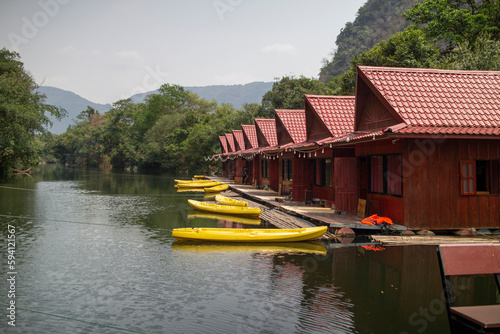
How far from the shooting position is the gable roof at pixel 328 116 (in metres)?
21.3

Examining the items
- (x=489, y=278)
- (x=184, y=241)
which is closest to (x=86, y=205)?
(x=184, y=241)

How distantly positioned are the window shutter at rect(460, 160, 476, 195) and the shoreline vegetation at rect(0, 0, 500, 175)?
1764 centimetres

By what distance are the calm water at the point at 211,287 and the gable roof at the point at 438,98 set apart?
4.03 metres

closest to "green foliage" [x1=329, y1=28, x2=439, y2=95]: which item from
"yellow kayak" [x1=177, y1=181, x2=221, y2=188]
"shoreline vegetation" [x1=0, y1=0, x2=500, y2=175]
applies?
"shoreline vegetation" [x1=0, y1=0, x2=500, y2=175]

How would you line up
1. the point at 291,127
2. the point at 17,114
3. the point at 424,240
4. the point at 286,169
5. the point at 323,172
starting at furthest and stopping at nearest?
the point at 17,114 → the point at 286,169 → the point at 291,127 → the point at 323,172 → the point at 424,240

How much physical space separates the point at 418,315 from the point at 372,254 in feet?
15.9

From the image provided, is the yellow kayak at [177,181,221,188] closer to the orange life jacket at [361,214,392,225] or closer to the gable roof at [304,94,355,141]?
the gable roof at [304,94,355,141]

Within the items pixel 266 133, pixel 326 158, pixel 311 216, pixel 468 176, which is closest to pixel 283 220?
pixel 311 216

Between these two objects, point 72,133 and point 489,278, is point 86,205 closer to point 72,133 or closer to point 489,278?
point 489,278

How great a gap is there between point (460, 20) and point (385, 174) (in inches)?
1197

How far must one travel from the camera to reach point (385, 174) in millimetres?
15883

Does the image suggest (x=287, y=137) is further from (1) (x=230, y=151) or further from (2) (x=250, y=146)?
(1) (x=230, y=151)

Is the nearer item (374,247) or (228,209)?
(374,247)

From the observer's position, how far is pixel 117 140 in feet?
328
